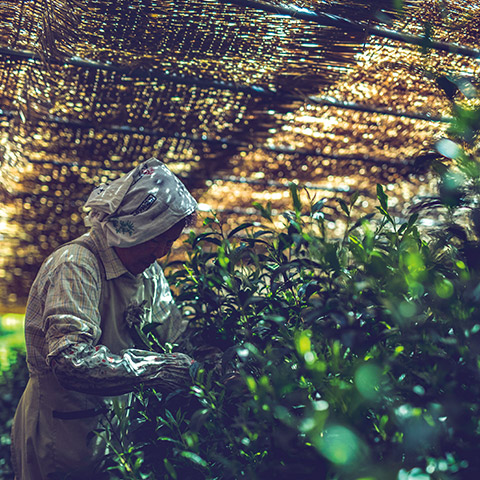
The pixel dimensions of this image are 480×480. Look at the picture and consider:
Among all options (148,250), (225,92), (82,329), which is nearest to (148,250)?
(148,250)

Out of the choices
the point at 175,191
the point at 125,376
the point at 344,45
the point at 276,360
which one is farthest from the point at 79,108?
the point at 276,360

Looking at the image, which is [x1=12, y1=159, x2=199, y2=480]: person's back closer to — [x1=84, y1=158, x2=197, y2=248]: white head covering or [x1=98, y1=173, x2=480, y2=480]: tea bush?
[x1=84, y1=158, x2=197, y2=248]: white head covering

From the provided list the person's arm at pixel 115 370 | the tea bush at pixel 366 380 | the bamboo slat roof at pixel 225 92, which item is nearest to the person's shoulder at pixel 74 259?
the person's arm at pixel 115 370

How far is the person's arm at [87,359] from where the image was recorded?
1.96 metres

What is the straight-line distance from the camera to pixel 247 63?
2797mm

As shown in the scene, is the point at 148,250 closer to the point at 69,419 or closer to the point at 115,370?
the point at 115,370

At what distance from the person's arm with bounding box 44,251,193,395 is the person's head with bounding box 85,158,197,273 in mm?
313

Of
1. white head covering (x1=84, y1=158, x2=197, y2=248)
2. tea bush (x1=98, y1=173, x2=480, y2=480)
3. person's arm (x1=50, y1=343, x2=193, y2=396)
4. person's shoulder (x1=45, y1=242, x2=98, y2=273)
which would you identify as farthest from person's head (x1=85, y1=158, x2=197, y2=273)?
tea bush (x1=98, y1=173, x2=480, y2=480)

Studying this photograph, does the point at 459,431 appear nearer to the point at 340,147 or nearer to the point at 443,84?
the point at 443,84

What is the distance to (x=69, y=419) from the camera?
231 cm

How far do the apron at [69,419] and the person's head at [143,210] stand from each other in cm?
15

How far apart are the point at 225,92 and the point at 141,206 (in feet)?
3.80

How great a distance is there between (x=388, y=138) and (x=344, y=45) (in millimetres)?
1295

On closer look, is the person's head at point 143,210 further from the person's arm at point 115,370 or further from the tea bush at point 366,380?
the tea bush at point 366,380
